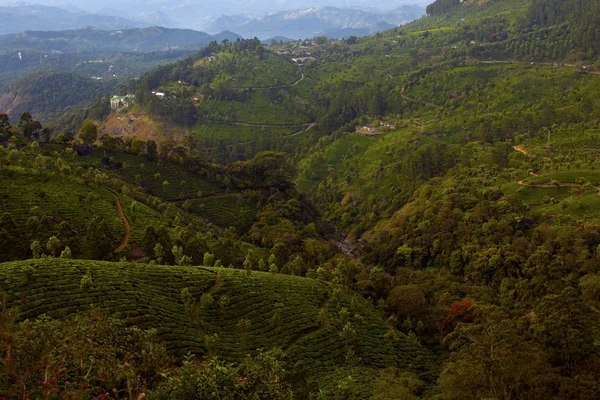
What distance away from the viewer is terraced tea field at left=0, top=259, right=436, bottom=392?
20.1 meters

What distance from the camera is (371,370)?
22922 millimetres

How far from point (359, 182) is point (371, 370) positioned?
1874 inches

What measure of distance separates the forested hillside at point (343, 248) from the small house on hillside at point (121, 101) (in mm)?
19241

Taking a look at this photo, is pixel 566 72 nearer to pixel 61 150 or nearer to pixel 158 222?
pixel 158 222

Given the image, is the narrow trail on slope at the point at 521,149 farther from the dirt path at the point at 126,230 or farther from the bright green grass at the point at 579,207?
the dirt path at the point at 126,230

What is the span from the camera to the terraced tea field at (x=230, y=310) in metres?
20.1

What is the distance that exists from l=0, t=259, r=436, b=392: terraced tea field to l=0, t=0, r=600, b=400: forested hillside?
0.38 feet

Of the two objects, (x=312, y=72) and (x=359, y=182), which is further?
(x=312, y=72)

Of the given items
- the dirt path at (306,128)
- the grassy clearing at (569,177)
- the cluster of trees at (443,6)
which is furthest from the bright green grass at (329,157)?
the cluster of trees at (443,6)

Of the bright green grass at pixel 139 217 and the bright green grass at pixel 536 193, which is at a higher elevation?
the bright green grass at pixel 139 217

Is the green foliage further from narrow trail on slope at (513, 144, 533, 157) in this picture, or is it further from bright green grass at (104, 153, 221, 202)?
narrow trail on slope at (513, 144, 533, 157)

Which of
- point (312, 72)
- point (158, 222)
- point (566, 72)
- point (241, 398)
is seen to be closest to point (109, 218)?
point (158, 222)

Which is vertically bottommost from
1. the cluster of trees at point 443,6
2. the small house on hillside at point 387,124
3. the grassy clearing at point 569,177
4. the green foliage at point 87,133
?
the grassy clearing at point 569,177

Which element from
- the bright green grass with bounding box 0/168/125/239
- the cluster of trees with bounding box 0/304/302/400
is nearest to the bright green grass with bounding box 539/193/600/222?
the cluster of trees with bounding box 0/304/302/400
